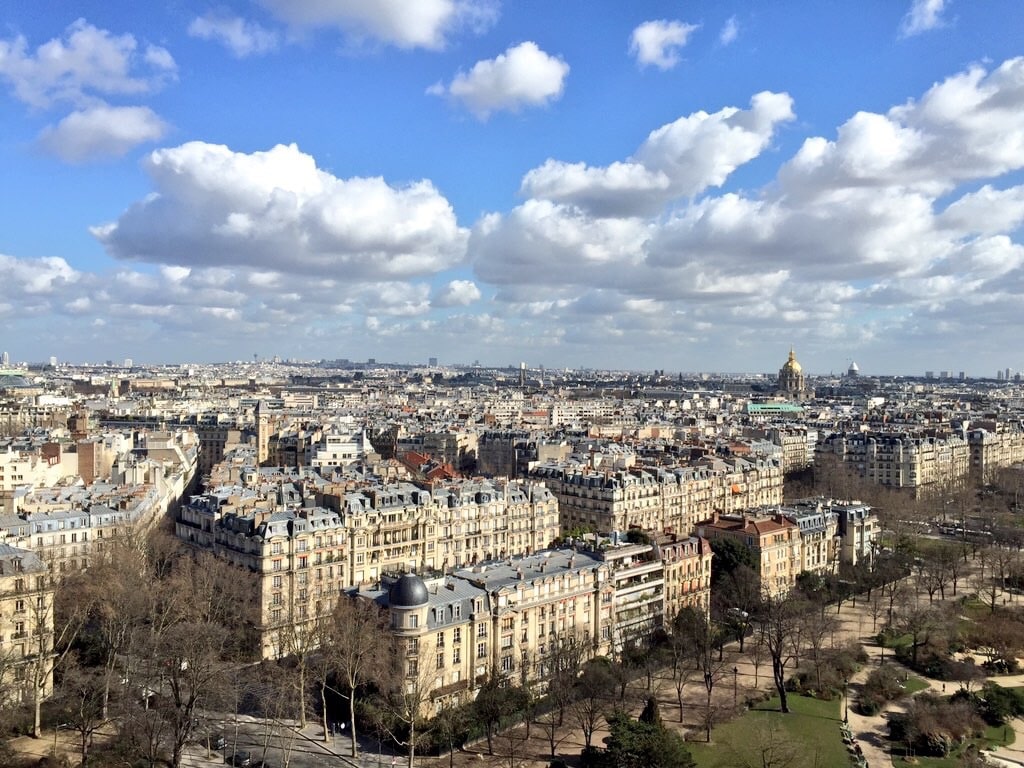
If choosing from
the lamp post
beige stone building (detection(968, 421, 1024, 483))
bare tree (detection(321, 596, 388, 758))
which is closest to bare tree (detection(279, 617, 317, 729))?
bare tree (detection(321, 596, 388, 758))

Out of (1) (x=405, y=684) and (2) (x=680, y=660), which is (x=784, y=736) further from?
(1) (x=405, y=684)

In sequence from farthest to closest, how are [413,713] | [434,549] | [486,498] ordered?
[486,498] → [434,549] → [413,713]

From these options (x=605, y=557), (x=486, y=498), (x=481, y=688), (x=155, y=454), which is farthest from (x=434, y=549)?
(x=155, y=454)

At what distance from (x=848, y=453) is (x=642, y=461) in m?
42.9

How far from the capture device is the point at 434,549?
70562 millimetres

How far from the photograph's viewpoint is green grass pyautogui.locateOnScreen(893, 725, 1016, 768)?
45438 mm

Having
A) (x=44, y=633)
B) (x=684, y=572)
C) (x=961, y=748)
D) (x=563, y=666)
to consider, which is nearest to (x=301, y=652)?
(x=44, y=633)

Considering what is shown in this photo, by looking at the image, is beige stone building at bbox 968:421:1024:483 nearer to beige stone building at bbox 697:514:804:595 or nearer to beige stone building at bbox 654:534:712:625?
beige stone building at bbox 697:514:804:595

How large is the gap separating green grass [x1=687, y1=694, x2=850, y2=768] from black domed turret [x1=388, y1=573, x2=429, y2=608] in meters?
16.0

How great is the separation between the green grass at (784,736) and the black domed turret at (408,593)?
631 inches

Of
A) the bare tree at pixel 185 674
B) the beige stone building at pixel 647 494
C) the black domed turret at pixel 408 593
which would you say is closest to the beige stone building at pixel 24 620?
the bare tree at pixel 185 674

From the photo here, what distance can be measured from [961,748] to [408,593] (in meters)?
29.9

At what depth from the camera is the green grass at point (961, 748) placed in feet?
149

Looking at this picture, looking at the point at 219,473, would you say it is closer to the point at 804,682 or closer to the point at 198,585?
the point at 198,585
